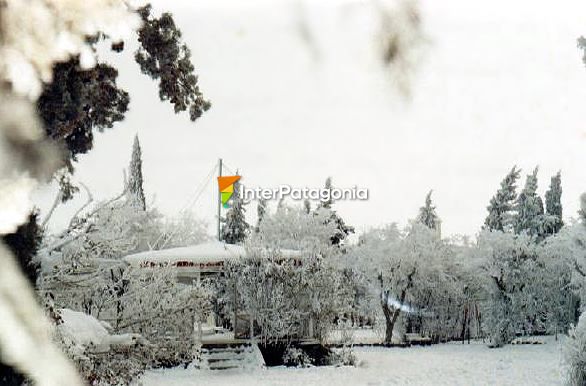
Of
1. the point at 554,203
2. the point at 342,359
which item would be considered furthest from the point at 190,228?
the point at 342,359

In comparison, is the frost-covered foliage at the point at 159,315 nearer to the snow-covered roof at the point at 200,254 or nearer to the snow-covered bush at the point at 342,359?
the snow-covered roof at the point at 200,254

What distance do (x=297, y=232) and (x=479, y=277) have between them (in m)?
13.2

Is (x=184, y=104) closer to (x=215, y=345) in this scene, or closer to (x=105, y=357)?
(x=105, y=357)

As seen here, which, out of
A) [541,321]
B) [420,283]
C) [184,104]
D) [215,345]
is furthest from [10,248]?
[541,321]

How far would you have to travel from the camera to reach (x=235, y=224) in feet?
149

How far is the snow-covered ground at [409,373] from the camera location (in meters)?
→ 13.9

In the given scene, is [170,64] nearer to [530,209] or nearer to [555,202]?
[530,209]

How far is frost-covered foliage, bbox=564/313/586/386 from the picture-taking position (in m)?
11.3

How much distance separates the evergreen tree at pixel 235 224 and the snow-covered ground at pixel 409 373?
25.2 meters

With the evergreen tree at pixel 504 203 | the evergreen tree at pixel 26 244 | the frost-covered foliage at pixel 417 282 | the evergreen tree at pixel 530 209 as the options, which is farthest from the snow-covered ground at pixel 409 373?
the evergreen tree at pixel 504 203

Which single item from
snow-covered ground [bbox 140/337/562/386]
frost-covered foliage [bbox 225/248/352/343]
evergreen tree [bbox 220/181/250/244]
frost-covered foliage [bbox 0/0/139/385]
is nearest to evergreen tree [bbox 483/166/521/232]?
evergreen tree [bbox 220/181/250/244]

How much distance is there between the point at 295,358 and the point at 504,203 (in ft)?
100

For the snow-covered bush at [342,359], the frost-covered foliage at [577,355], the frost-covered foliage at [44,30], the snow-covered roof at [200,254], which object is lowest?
the snow-covered bush at [342,359]

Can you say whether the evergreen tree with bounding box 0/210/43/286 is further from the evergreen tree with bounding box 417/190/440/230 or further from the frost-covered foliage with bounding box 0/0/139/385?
the evergreen tree with bounding box 417/190/440/230
